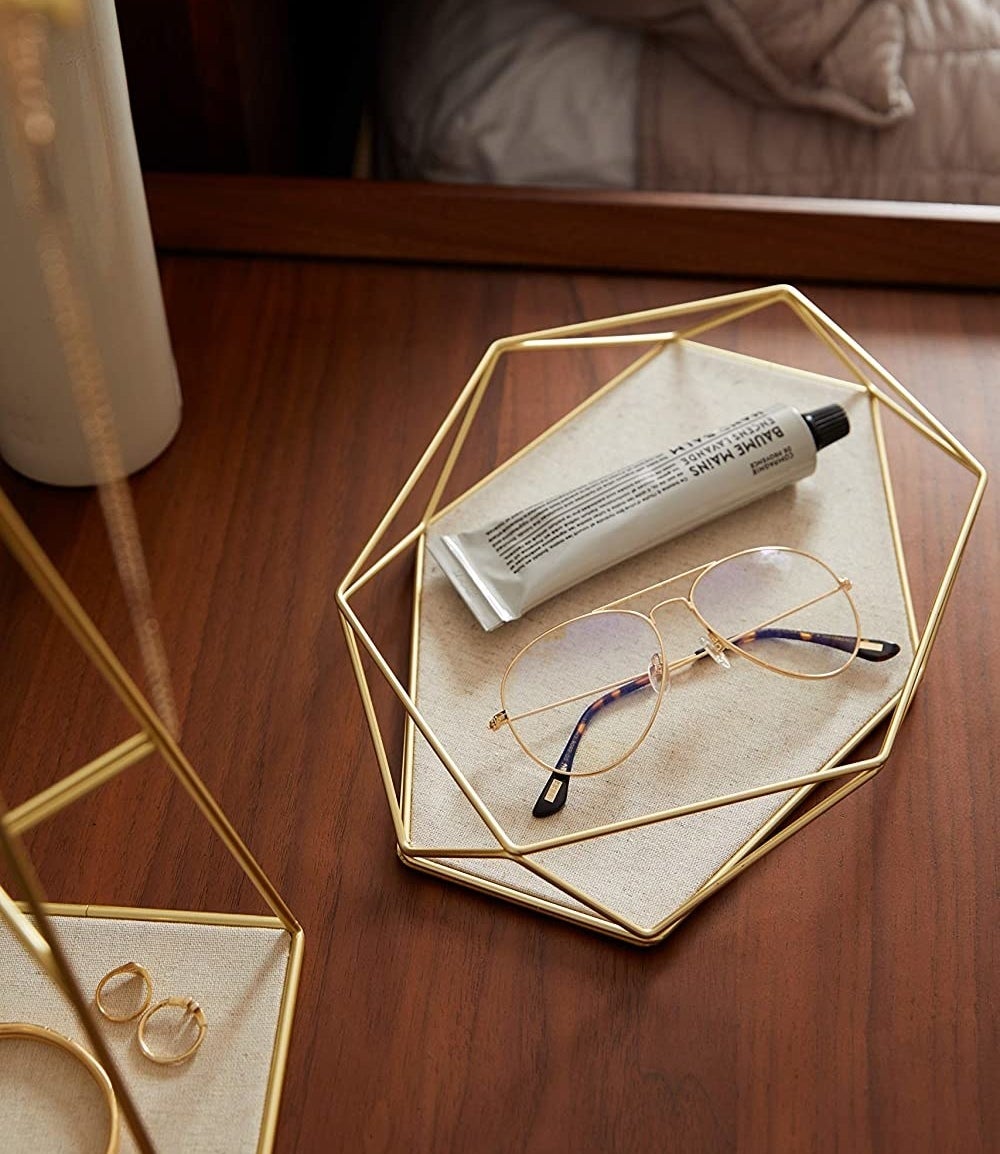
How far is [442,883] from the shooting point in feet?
1.40

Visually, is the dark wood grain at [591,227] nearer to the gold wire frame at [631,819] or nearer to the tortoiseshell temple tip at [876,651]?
the gold wire frame at [631,819]

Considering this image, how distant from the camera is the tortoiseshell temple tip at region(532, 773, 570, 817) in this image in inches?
16.8

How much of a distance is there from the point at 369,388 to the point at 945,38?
38 centimetres

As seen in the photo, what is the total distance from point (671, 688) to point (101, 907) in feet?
0.67

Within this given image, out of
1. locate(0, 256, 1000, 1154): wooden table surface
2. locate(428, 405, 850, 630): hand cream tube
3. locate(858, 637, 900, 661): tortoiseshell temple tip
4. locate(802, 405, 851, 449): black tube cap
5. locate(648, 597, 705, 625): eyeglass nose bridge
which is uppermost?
locate(802, 405, 851, 449): black tube cap

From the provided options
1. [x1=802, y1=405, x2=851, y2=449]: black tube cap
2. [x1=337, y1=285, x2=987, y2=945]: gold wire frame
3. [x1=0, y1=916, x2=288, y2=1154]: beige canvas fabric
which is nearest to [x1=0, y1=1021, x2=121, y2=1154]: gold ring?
[x1=0, y1=916, x2=288, y2=1154]: beige canvas fabric

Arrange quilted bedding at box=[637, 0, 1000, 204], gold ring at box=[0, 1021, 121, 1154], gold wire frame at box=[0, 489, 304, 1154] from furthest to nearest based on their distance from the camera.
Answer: quilted bedding at box=[637, 0, 1000, 204]
gold ring at box=[0, 1021, 121, 1154]
gold wire frame at box=[0, 489, 304, 1154]

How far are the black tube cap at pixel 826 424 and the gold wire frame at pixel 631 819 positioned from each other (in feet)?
0.07

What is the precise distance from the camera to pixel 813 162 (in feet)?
2.34

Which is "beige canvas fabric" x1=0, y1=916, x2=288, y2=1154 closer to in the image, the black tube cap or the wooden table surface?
the wooden table surface

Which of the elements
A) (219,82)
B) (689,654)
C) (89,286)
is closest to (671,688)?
(689,654)

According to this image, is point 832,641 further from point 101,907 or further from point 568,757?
point 101,907

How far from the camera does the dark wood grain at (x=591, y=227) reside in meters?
0.60

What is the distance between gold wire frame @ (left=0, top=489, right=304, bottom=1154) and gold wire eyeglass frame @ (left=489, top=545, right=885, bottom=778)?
105 millimetres
